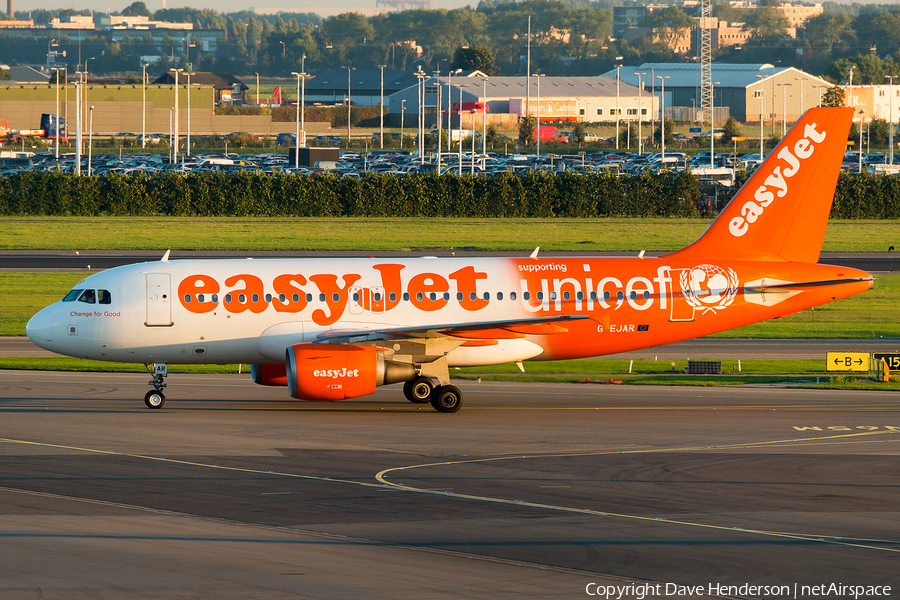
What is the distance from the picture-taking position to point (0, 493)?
2383 cm

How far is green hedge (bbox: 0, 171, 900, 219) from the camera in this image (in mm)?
103000

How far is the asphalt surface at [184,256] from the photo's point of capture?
2783 inches

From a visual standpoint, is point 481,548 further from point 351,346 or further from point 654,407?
point 654,407

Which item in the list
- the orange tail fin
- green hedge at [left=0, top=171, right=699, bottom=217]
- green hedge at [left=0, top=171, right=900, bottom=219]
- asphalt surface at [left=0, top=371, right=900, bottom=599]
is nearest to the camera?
asphalt surface at [left=0, top=371, right=900, bottom=599]

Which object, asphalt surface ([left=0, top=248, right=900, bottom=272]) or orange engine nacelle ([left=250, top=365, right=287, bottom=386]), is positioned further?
asphalt surface ([left=0, top=248, right=900, bottom=272])

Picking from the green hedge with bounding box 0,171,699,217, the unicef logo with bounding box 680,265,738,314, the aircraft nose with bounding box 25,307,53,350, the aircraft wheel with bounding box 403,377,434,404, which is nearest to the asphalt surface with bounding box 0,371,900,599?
the aircraft wheel with bounding box 403,377,434,404

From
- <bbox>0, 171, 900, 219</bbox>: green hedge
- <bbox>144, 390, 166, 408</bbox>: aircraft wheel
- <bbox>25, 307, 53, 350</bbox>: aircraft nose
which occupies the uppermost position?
<bbox>0, 171, 900, 219</bbox>: green hedge

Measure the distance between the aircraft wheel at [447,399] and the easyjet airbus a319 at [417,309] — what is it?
4 cm

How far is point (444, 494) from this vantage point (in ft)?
78.6

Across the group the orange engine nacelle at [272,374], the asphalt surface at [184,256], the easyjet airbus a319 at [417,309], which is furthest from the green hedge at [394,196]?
the orange engine nacelle at [272,374]

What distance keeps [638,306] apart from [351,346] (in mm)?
9912

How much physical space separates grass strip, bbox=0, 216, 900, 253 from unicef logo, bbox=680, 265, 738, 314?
133 feet

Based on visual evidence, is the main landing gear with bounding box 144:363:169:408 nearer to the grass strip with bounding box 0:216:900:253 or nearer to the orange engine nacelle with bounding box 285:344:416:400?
the orange engine nacelle with bounding box 285:344:416:400

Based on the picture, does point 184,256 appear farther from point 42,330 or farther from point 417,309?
point 417,309
